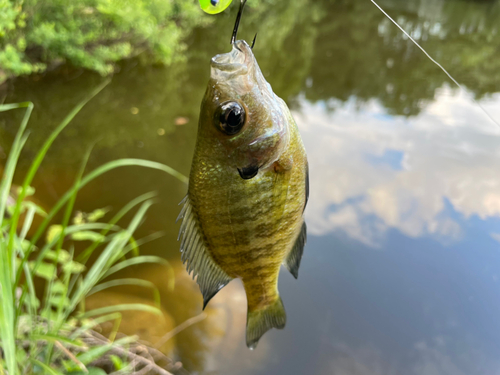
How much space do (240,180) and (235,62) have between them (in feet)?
0.88

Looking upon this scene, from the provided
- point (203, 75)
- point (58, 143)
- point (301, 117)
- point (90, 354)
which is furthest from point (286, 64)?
point (90, 354)

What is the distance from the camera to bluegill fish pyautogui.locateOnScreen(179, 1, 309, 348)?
73cm

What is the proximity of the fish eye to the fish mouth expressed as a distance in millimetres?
71

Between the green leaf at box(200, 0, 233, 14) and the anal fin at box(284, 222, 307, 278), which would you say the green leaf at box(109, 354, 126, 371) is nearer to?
the anal fin at box(284, 222, 307, 278)

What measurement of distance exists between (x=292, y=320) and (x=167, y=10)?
18.9ft

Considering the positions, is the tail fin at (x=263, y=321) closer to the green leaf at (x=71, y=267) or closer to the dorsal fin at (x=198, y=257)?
the dorsal fin at (x=198, y=257)

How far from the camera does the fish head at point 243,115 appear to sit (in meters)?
0.71

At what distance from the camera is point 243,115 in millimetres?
744

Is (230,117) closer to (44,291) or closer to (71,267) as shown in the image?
(71,267)

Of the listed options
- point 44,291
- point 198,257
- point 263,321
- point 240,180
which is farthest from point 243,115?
point 44,291

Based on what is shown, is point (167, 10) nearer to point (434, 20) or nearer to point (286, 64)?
point (286, 64)

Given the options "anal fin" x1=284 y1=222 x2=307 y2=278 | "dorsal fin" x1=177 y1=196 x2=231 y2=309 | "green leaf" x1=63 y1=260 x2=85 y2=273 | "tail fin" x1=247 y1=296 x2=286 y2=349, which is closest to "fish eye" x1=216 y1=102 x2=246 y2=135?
"dorsal fin" x1=177 y1=196 x2=231 y2=309

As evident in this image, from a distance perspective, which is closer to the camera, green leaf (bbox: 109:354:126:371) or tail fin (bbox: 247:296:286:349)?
tail fin (bbox: 247:296:286:349)

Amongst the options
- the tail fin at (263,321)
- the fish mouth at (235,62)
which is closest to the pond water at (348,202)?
the tail fin at (263,321)
